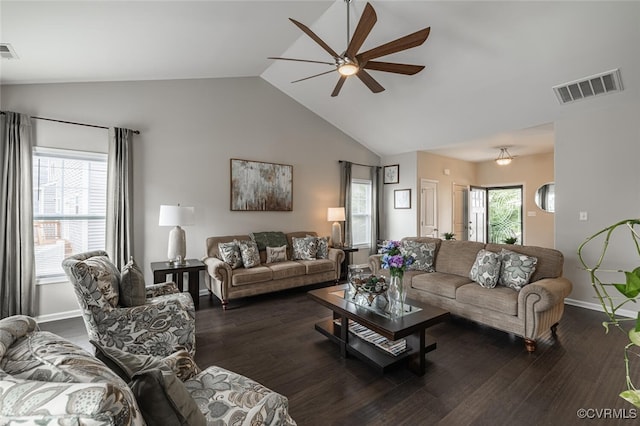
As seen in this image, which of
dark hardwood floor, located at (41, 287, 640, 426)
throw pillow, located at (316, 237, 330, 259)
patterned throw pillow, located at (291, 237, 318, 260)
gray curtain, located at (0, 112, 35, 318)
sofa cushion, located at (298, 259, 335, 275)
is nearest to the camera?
dark hardwood floor, located at (41, 287, 640, 426)

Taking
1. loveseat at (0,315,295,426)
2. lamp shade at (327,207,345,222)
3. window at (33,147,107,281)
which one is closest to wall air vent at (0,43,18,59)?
window at (33,147,107,281)

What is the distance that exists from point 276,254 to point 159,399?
149 inches

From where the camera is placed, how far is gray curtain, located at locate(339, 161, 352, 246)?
607cm

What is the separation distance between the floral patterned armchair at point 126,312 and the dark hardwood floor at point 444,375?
18.4 inches

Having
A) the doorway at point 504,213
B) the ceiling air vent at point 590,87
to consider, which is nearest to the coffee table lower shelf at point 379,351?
the ceiling air vent at point 590,87

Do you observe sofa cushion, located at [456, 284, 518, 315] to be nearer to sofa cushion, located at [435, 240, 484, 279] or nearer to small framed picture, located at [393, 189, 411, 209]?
sofa cushion, located at [435, 240, 484, 279]

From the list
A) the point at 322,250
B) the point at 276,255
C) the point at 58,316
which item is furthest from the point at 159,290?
the point at 322,250

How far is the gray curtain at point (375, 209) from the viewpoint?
6535 millimetres

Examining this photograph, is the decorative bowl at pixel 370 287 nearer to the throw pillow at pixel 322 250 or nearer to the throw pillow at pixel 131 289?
the throw pillow at pixel 131 289

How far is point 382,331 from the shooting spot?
7.21 ft

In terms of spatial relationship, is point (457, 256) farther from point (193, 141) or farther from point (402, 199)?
point (193, 141)

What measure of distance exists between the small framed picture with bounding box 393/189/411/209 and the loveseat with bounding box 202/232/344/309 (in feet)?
6.87

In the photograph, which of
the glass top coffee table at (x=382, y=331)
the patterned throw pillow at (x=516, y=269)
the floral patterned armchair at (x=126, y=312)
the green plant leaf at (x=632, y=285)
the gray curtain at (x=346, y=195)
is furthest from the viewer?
the gray curtain at (x=346, y=195)

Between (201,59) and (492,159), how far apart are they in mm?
6458
